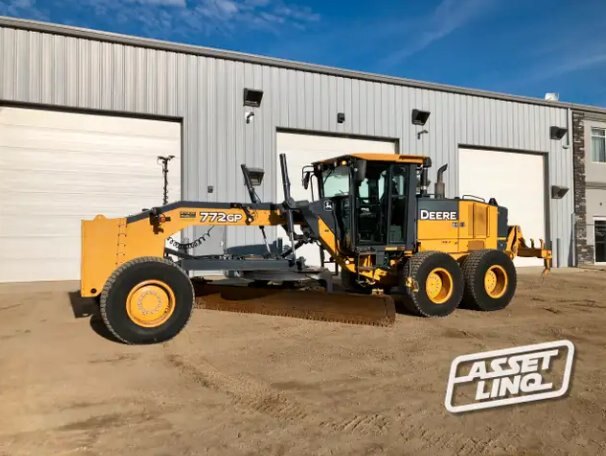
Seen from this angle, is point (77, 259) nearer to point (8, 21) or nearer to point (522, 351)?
point (8, 21)

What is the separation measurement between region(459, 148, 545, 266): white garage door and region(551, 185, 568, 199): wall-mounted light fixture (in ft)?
1.23

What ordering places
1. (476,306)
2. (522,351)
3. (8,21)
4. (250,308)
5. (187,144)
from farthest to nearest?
(187,144), (8,21), (476,306), (250,308), (522,351)

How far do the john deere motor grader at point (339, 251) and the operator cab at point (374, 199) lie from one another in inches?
0.7

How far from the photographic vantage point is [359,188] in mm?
9617

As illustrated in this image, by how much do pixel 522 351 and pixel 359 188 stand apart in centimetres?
405

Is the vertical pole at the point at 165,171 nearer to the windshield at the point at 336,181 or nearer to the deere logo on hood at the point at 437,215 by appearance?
the windshield at the point at 336,181

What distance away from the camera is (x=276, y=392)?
520 cm

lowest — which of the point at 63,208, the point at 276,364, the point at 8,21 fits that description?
the point at 276,364

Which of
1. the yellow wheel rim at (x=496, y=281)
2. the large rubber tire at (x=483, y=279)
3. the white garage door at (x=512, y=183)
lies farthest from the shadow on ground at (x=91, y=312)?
the white garage door at (x=512, y=183)

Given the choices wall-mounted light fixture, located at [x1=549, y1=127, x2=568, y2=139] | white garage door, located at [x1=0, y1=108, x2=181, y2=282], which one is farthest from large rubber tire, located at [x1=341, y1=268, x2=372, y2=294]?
wall-mounted light fixture, located at [x1=549, y1=127, x2=568, y2=139]

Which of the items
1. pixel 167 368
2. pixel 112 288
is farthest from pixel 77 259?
pixel 167 368

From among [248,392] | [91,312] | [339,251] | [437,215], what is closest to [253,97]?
[437,215]

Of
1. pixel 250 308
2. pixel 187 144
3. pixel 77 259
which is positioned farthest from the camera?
pixel 187 144

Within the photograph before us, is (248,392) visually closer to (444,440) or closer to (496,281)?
(444,440)
